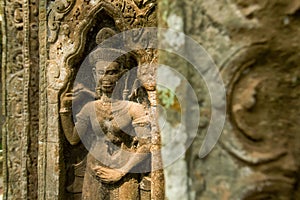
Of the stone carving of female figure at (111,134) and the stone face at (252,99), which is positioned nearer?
the stone face at (252,99)

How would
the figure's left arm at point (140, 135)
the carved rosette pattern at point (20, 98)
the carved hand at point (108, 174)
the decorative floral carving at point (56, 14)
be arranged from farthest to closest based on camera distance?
the carved rosette pattern at point (20, 98)
the decorative floral carving at point (56, 14)
the carved hand at point (108, 174)
the figure's left arm at point (140, 135)

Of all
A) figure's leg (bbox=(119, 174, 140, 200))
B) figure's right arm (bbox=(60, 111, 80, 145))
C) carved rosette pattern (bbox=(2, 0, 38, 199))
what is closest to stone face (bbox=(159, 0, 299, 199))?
figure's leg (bbox=(119, 174, 140, 200))

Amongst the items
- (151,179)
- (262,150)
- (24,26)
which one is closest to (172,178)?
(262,150)

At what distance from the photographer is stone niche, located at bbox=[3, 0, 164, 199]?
2.23 metres

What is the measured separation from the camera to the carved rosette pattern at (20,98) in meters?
2.63

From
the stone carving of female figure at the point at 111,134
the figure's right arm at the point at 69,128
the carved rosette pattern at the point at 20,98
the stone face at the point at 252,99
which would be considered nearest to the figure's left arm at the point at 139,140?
the stone carving of female figure at the point at 111,134

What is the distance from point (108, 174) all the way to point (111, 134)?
0.29 metres

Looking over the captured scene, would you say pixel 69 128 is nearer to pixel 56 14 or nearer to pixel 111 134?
pixel 111 134

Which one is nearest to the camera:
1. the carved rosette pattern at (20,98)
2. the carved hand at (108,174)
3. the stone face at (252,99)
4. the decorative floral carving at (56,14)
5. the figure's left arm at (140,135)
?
the stone face at (252,99)

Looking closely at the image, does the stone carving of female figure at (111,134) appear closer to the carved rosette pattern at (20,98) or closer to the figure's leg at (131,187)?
the figure's leg at (131,187)

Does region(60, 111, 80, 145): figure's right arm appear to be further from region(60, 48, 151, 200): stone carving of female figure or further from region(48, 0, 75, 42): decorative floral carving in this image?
region(48, 0, 75, 42): decorative floral carving

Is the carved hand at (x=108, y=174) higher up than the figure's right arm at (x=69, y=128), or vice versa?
the figure's right arm at (x=69, y=128)

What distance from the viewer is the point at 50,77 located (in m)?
2.52

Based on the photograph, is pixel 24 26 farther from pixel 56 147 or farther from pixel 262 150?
pixel 262 150
